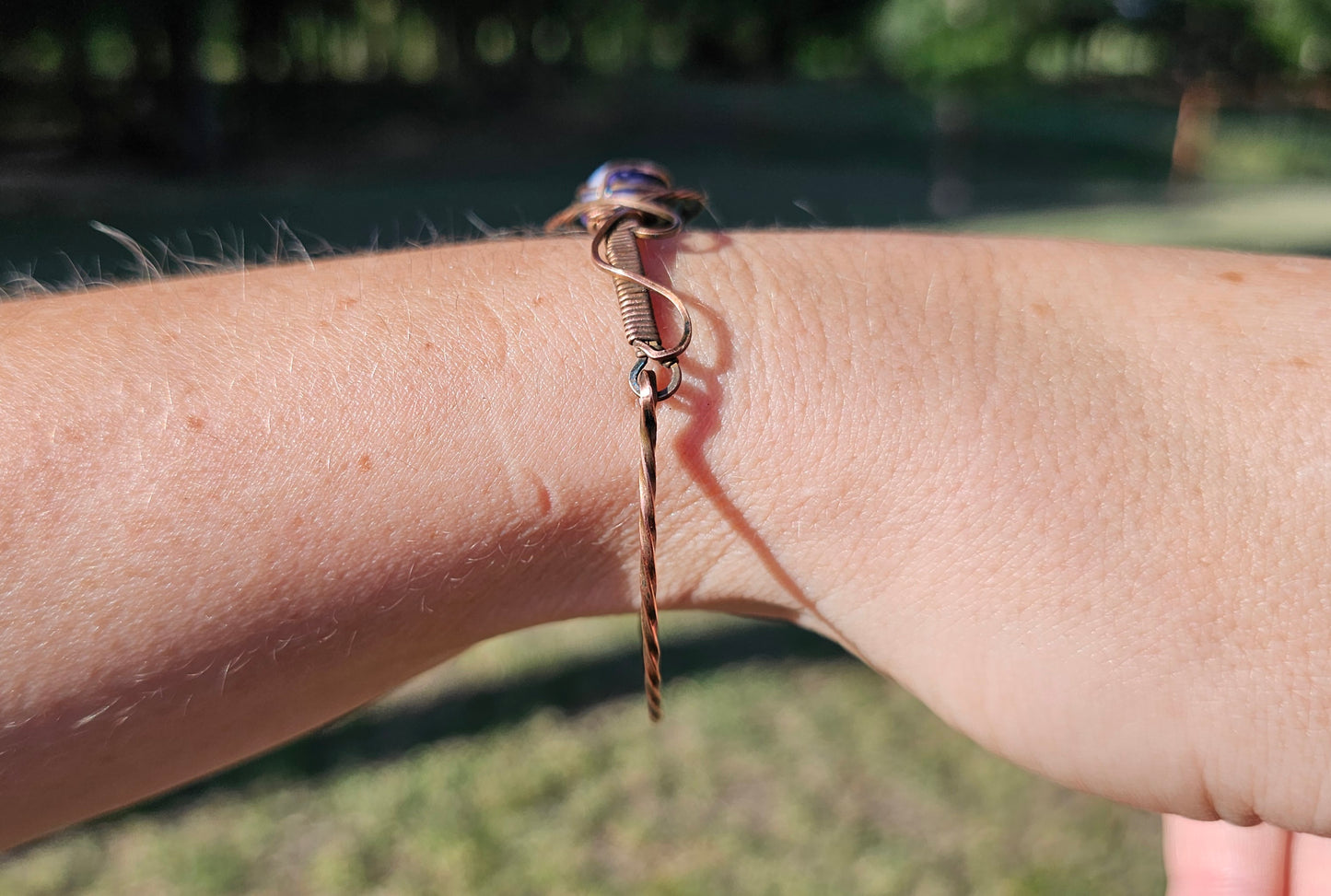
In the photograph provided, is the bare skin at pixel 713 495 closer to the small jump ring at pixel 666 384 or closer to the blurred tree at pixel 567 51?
the small jump ring at pixel 666 384

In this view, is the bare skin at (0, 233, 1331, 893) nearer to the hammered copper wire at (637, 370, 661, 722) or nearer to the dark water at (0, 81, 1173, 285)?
the hammered copper wire at (637, 370, 661, 722)

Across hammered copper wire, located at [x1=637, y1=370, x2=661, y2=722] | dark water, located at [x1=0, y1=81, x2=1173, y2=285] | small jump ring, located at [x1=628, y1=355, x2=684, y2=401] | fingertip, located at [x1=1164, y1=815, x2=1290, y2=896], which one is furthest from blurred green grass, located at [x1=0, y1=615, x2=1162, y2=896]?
dark water, located at [x1=0, y1=81, x2=1173, y2=285]

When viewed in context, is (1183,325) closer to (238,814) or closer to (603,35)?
(238,814)

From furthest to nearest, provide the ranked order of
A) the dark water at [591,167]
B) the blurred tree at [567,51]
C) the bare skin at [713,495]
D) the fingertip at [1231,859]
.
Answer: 1. the blurred tree at [567,51]
2. the dark water at [591,167]
3. the fingertip at [1231,859]
4. the bare skin at [713,495]

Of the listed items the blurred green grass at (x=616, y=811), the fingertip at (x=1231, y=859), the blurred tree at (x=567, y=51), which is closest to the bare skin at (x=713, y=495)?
the fingertip at (x=1231, y=859)

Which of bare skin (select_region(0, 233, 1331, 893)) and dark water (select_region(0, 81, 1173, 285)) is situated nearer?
bare skin (select_region(0, 233, 1331, 893))

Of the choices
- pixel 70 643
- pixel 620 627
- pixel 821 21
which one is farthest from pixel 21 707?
pixel 821 21
